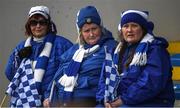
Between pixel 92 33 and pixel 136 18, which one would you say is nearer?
pixel 136 18

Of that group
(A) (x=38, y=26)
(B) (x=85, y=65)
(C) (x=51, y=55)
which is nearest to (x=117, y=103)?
(B) (x=85, y=65)

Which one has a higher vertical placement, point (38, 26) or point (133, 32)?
point (38, 26)

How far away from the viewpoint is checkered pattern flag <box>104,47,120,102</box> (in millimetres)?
3001

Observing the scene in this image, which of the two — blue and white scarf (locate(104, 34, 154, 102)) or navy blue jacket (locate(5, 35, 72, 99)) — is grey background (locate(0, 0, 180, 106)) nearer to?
navy blue jacket (locate(5, 35, 72, 99))

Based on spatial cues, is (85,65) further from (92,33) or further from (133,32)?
(133,32)

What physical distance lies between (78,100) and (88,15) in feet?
2.17

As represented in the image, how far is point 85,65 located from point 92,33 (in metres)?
0.25

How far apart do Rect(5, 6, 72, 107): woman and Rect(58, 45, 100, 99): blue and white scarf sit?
250 mm

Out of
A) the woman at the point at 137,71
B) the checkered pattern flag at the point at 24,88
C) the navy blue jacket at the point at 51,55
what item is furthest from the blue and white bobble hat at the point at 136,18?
the checkered pattern flag at the point at 24,88


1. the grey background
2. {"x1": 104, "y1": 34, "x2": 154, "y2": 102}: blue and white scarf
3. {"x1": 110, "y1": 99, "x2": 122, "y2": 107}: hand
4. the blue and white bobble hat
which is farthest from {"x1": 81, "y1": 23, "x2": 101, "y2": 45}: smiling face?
the grey background

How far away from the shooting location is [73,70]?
3221 mm

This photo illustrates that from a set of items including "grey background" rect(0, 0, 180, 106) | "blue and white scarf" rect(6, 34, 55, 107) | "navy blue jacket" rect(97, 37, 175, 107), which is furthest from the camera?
"grey background" rect(0, 0, 180, 106)

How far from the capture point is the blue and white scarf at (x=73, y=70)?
3.19 meters

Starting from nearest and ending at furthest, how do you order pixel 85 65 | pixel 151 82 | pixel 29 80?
1. pixel 151 82
2. pixel 85 65
3. pixel 29 80
